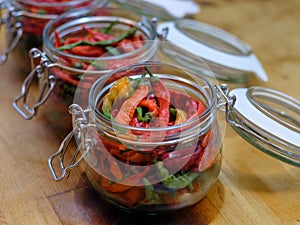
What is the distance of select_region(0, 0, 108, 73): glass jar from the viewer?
1168 mm

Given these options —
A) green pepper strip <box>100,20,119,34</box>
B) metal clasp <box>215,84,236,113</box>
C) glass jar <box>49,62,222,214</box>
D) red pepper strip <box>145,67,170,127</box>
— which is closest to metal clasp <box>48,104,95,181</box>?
glass jar <box>49,62,222,214</box>

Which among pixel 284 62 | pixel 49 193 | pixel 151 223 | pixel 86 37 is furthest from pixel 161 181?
pixel 284 62

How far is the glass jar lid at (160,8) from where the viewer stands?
4.23ft

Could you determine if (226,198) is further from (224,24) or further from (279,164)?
(224,24)

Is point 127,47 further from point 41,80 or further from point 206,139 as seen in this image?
point 206,139

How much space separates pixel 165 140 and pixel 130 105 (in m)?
0.10

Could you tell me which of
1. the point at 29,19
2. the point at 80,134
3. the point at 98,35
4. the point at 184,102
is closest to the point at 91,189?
the point at 80,134

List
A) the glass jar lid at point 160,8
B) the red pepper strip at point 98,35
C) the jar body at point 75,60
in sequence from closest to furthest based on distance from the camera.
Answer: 1. the jar body at point 75,60
2. the red pepper strip at point 98,35
3. the glass jar lid at point 160,8

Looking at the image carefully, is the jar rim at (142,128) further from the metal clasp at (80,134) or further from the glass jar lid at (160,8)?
the glass jar lid at (160,8)

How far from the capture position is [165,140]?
778 millimetres

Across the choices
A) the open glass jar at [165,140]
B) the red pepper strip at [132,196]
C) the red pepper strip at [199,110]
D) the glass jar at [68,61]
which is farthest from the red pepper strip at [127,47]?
the red pepper strip at [132,196]

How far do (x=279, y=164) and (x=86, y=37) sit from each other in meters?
0.48

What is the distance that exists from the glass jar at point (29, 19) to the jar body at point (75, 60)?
5 cm

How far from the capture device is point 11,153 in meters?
0.99
